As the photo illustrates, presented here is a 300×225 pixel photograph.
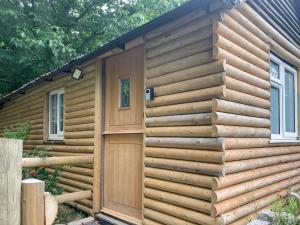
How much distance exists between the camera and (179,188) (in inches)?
159

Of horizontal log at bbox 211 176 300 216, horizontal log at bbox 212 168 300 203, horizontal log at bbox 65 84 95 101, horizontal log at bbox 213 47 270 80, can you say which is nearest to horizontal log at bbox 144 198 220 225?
horizontal log at bbox 211 176 300 216

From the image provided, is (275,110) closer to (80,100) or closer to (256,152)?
(256,152)

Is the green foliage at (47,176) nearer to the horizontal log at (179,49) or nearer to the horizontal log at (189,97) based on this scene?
the horizontal log at (189,97)

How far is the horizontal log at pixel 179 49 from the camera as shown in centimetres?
386

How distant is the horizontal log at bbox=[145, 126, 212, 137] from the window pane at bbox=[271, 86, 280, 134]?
1.97m

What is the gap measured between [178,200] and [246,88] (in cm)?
180

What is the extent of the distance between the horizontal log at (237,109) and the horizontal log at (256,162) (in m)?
0.66

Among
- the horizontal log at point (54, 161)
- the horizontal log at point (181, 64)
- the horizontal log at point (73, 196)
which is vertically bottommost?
the horizontal log at point (73, 196)

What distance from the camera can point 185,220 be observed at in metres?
3.95

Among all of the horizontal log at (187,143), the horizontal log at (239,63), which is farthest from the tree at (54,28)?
the horizontal log at (239,63)

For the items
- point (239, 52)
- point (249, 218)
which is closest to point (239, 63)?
point (239, 52)

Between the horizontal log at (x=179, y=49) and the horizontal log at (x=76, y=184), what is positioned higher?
the horizontal log at (x=179, y=49)

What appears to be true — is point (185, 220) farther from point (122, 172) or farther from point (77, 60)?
point (77, 60)

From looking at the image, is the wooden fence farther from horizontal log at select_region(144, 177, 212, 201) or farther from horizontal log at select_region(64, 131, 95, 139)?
A: horizontal log at select_region(64, 131, 95, 139)
